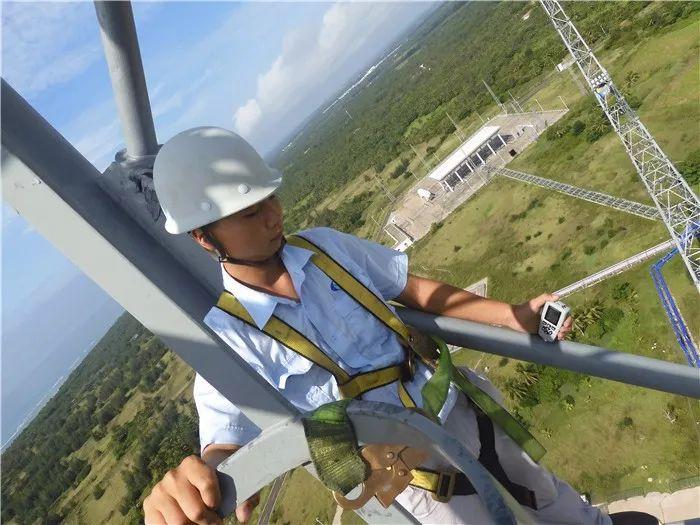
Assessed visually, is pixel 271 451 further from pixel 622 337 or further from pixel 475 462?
pixel 622 337

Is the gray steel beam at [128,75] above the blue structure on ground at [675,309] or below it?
above

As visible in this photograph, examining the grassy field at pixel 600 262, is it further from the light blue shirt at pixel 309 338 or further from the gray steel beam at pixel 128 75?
the gray steel beam at pixel 128 75

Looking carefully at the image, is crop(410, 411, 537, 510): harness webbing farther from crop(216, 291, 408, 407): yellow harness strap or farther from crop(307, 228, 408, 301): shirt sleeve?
crop(307, 228, 408, 301): shirt sleeve

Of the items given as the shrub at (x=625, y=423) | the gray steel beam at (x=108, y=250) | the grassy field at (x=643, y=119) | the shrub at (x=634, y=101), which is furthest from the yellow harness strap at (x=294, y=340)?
the shrub at (x=634, y=101)

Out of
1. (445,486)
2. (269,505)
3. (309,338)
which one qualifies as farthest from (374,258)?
(269,505)

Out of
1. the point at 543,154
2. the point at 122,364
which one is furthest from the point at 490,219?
the point at 122,364

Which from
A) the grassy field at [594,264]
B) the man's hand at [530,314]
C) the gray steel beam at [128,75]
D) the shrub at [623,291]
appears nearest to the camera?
the gray steel beam at [128,75]

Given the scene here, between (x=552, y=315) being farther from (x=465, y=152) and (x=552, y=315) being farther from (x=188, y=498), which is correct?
(x=465, y=152)
